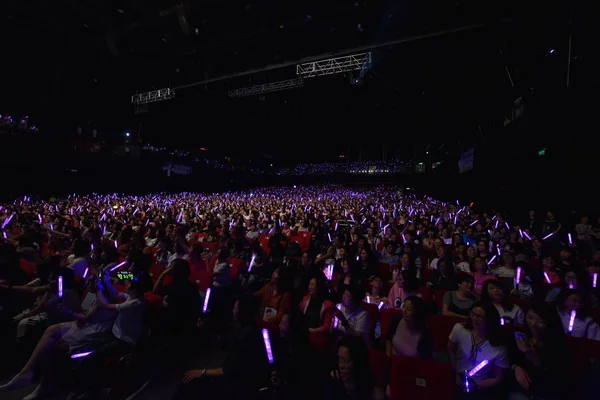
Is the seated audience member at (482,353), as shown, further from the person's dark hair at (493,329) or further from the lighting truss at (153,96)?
the lighting truss at (153,96)

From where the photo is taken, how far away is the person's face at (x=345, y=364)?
8.50 ft

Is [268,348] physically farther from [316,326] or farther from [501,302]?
[501,302]

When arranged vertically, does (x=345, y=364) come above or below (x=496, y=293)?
below

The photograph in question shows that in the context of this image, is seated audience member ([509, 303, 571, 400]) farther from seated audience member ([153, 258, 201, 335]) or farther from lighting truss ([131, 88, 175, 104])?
lighting truss ([131, 88, 175, 104])

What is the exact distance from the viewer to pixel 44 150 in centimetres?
1748

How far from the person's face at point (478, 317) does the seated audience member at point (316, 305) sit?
143 centimetres

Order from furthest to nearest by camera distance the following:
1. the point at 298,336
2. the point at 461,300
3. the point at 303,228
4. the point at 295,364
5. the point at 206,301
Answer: the point at 303,228 < the point at 206,301 < the point at 461,300 < the point at 298,336 < the point at 295,364

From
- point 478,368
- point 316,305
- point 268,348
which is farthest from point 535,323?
point 268,348

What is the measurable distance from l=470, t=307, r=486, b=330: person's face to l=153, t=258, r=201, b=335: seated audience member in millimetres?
3253

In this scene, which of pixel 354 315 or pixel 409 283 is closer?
pixel 354 315

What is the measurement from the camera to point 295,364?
2834 mm

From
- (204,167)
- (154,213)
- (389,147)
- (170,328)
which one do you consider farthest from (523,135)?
(389,147)

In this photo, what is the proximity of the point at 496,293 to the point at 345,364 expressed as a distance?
2291 millimetres

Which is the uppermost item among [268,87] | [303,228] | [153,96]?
[153,96]
